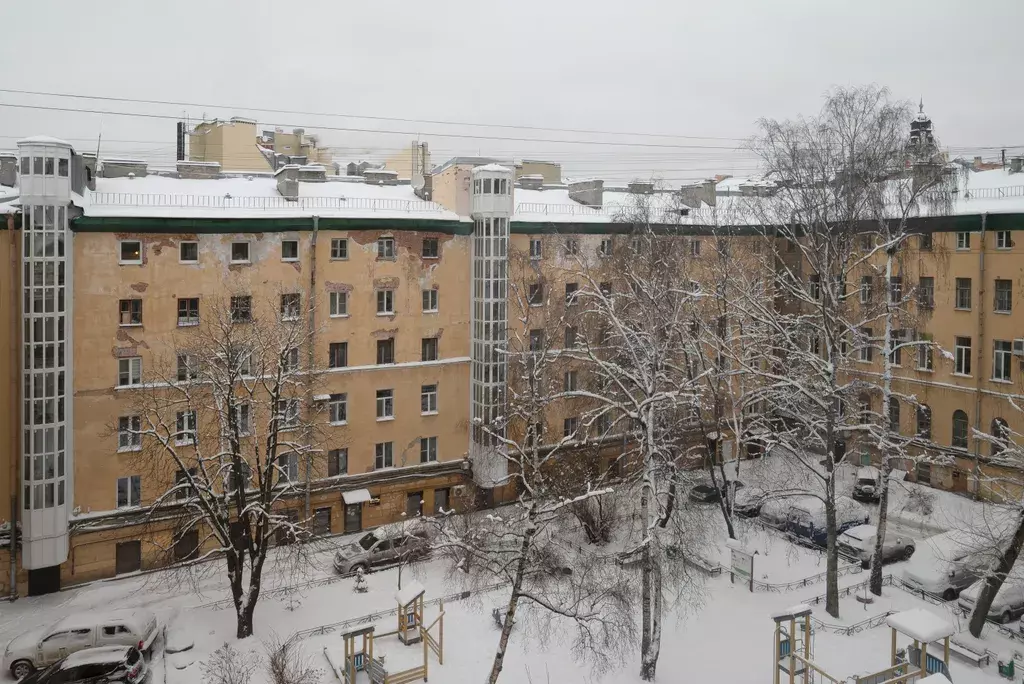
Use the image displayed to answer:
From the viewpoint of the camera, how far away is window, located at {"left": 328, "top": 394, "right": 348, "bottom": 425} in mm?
28109

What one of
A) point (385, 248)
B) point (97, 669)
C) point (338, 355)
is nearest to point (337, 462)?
point (338, 355)

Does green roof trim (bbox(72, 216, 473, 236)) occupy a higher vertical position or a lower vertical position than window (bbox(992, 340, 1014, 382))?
higher

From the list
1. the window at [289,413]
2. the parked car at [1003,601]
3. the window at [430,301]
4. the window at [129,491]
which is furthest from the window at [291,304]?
the parked car at [1003,601]

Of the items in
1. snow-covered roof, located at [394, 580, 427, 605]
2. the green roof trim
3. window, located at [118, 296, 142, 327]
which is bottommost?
snow-covered roof, located at [394, 580, 427, 605]

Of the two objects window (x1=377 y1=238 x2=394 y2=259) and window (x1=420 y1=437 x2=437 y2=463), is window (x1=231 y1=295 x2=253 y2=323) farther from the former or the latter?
window (x1=420 y1=437 x2=437 y2=463)

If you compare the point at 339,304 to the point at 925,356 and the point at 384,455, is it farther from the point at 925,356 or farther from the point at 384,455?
the point at 925,356

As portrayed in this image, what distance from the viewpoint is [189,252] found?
25312 mm

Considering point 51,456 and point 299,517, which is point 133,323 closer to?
point 51,456

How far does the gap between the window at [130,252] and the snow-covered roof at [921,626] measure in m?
22.7

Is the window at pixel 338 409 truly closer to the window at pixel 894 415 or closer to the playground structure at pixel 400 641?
the playground structure at pixel 400 641

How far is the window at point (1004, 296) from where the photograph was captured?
97.8ft

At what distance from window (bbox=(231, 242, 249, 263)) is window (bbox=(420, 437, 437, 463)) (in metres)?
9.30

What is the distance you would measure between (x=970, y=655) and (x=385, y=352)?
20.0 meters

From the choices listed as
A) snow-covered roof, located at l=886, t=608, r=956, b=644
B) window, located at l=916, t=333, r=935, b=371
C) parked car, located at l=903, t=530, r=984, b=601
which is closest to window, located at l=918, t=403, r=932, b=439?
window, located at l=916, t=333, r=935, b=371
